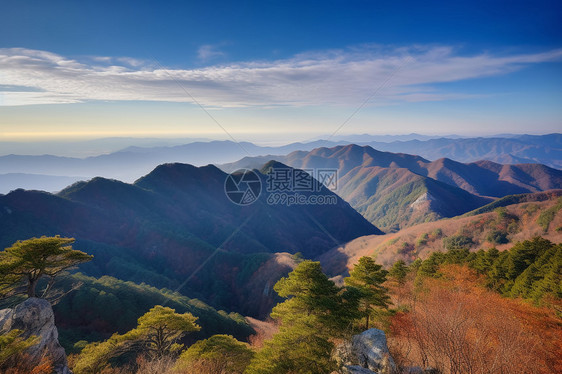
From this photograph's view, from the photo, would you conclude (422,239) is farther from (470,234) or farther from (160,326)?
(160,326)

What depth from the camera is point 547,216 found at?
252 ft

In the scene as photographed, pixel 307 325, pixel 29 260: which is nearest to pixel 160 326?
pixel 29 260

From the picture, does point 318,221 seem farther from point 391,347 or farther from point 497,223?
point 391,347

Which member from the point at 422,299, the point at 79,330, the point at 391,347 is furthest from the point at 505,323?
the point at 79,330

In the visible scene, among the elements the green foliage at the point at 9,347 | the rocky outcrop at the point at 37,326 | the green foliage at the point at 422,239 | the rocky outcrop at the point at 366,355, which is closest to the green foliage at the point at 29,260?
the rocky outcrop at the point at 37,326

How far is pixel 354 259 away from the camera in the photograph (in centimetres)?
8631

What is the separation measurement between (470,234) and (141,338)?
336 ft

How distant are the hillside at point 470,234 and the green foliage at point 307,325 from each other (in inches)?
2581

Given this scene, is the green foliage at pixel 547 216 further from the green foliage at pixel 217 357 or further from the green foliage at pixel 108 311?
the green foliage at pixel 217 357

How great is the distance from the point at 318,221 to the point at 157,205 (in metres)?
84.7

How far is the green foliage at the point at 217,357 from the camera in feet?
56.5

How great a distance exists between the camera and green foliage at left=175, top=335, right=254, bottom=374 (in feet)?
56.5

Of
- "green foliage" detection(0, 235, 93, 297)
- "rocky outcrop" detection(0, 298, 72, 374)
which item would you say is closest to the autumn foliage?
"rocky outcrop" detection(0, 298, 72, 374)

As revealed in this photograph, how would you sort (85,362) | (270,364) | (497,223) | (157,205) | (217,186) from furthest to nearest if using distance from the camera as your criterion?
(217,186)
(157,205)
(497,223)
(85,362)
(270,364)
